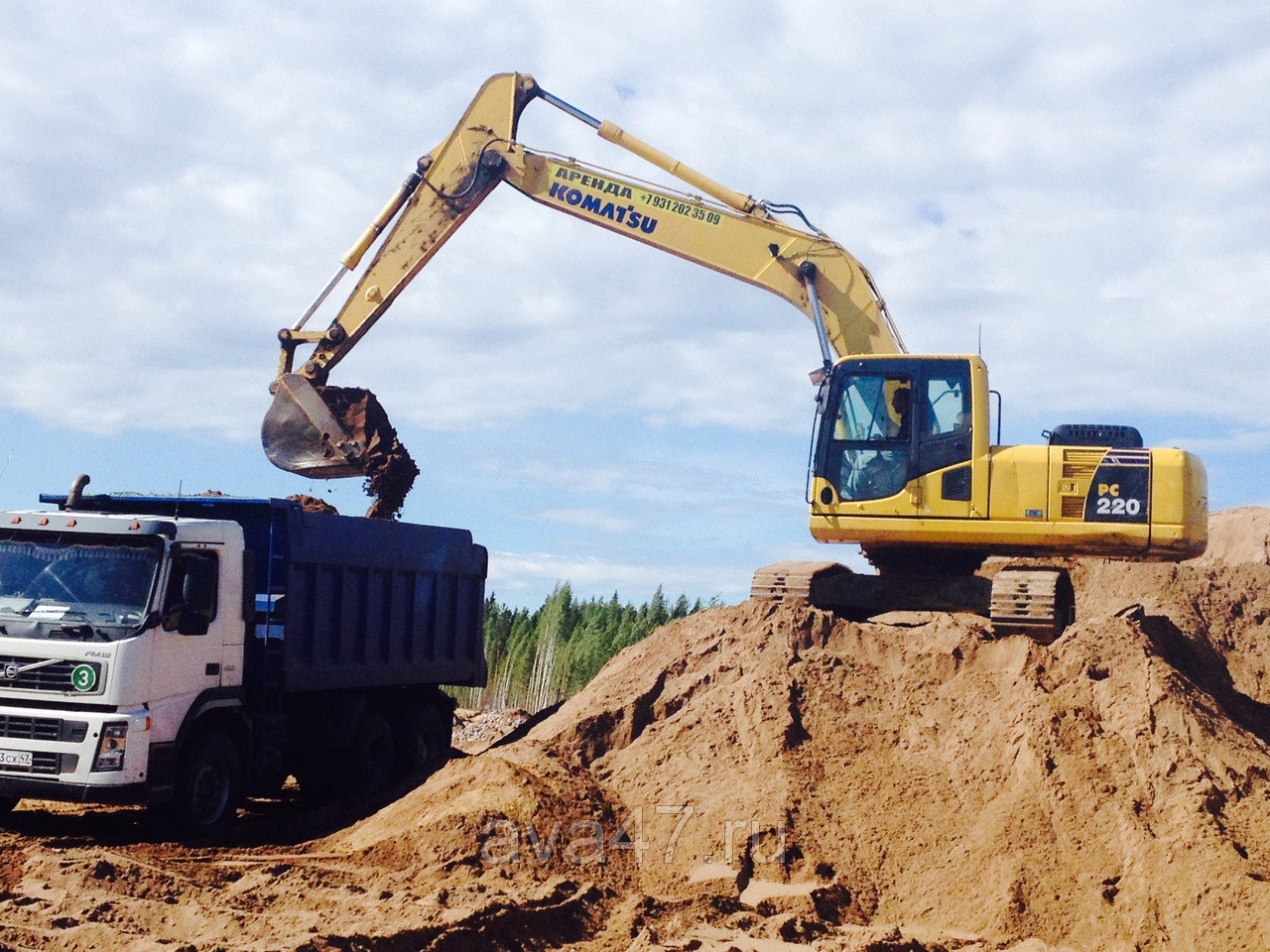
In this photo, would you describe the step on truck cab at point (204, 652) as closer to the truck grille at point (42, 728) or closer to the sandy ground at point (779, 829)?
the truck grille at point (42, 728)

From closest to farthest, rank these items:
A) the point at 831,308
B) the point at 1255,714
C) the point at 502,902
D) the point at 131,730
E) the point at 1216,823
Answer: the point at 502,902, the point at 1216,823, the point at 131,730, the point at 1255,714, the point at 831,308

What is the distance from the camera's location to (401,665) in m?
13.5

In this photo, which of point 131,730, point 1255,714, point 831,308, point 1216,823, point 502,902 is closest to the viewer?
point 502,902

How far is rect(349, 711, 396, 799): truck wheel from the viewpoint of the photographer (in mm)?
12867

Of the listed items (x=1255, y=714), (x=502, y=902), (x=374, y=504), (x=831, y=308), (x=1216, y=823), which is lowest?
(x=502, y=902)

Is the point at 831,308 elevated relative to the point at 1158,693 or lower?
elevated

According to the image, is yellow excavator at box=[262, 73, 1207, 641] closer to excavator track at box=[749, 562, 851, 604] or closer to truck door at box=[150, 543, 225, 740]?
excavator track at box=[749, 562, 851, 604]

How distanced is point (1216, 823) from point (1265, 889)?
0.71m

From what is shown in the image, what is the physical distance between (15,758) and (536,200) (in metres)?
8.62

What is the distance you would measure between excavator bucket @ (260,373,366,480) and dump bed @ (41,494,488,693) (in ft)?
5.23

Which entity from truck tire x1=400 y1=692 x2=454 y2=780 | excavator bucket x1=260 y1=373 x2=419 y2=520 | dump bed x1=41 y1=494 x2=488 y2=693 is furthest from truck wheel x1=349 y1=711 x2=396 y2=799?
excavator bucket x1=260 y1=373 x2=419 y2=520

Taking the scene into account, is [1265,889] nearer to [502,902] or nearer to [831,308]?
[502,902]

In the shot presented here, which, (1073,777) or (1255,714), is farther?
(1255,714)

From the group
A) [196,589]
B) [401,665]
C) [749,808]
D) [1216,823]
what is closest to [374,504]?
[401,665]
